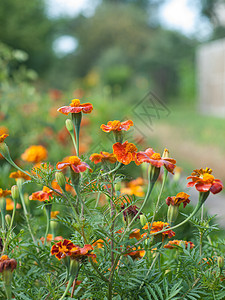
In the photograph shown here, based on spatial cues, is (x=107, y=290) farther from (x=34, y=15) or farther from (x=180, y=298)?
(x=34, y=15)

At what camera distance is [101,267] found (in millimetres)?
612

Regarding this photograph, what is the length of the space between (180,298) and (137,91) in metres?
10.7

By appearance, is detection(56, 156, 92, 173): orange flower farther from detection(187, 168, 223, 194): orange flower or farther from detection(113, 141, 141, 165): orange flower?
detection(187, 168, 223, 194): orange flower

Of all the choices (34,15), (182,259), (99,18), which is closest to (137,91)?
(34,15)

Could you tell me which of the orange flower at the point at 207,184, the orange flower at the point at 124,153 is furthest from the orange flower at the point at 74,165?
the orange flower at the point at 207,184

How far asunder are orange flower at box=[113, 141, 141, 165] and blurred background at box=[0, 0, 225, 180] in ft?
1.01

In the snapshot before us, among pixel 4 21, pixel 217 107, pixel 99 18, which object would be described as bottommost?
pixel 217 107

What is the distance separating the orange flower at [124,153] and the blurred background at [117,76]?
309mm

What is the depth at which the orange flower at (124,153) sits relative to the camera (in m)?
0.54

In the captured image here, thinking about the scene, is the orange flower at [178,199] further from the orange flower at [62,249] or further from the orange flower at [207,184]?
the orange flower at [62,249]

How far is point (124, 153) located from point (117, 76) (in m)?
11.2

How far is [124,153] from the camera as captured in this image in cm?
55

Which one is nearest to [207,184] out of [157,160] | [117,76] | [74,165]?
[157,160]

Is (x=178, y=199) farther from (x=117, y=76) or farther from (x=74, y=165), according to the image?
(x=117, y=76)
